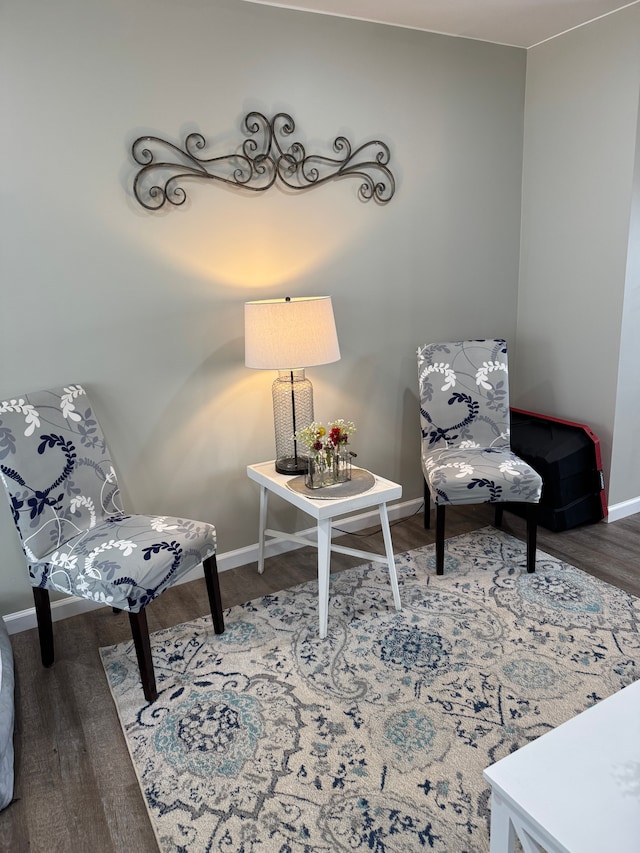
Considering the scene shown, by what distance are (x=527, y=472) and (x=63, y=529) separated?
76.6 inches

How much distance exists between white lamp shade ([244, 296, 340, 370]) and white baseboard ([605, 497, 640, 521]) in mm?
1873

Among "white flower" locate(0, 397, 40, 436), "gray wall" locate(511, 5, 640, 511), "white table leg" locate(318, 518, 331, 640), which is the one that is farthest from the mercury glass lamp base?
"gray wall" locate(511, 5, 640, 511)

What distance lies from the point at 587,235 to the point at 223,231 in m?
1.87

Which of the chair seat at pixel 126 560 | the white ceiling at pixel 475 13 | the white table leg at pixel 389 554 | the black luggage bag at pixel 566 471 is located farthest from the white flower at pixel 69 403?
the black luggage bag at pixel 566 471

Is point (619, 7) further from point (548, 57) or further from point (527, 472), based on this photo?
point (527, 472)

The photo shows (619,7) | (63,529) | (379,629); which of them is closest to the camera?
(63,529)

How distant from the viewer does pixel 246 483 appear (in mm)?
3066

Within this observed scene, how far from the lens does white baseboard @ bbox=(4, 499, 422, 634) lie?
2.62 meters

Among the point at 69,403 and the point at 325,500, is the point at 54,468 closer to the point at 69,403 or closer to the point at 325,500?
the point at 69,403

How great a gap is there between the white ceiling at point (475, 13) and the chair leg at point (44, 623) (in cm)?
248

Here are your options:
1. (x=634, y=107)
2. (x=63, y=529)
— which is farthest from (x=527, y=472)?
(x=63, y=529)

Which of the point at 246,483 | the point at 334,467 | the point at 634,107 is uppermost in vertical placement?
the point at 634,107

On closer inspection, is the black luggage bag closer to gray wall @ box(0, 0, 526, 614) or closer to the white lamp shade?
gray wall @ box(0, 0, 526, 614)

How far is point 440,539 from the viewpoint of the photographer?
2879 mm
